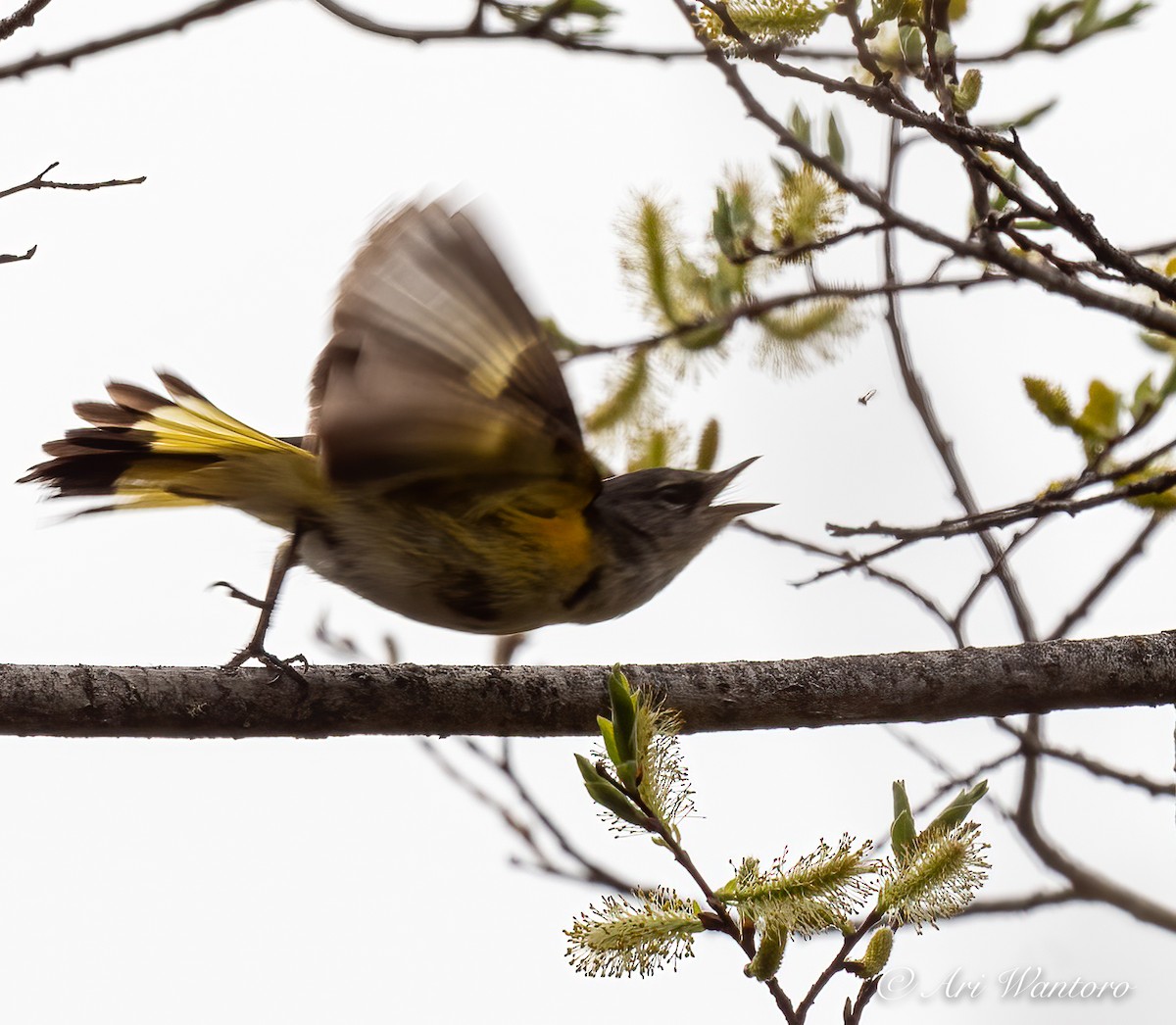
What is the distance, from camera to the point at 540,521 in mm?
3504

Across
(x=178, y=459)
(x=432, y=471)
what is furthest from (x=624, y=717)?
(x=178, y=459)

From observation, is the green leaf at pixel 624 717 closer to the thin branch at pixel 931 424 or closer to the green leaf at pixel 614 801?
the green leaf at pixel 614 801

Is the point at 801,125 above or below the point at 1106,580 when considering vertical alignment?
above

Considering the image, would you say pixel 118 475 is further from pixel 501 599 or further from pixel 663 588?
pixel 663 588

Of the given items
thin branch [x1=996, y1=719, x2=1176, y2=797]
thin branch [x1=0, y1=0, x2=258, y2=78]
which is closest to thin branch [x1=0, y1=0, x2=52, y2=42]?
thin branch [x1=0, y1=0, x2=258, y2=78]

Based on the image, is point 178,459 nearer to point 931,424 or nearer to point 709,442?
point 709,442

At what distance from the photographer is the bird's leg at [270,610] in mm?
2967

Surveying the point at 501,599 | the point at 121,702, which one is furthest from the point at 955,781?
the point at 121,702

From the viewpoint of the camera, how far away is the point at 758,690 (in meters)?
3.03

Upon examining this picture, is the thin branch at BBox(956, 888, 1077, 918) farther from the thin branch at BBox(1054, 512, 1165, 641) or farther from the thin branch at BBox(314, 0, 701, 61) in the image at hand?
the thin branch at BBox(314, 0, 701, 61)

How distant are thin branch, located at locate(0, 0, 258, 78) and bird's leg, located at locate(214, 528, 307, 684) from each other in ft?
3.94

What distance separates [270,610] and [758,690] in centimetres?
123

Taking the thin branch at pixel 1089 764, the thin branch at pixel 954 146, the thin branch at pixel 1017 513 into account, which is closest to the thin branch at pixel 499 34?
the thin branch at pixel 954 146

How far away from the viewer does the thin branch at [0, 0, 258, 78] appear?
2.78 metres
